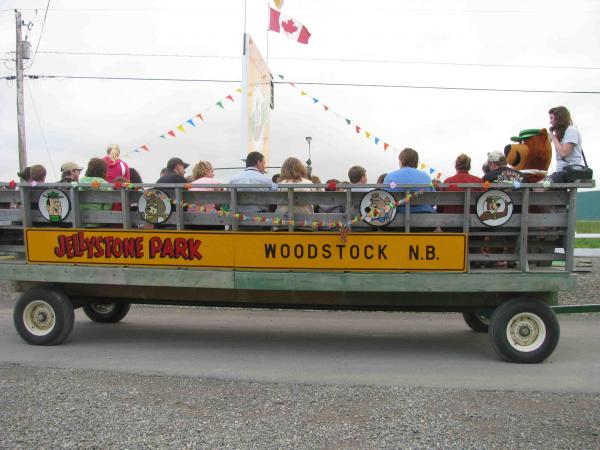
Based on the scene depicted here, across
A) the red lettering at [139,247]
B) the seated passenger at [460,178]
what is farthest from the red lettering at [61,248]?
the seated passenger at [460,178]

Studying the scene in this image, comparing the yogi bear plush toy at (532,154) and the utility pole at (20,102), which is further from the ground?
the utility pole at (20,102)

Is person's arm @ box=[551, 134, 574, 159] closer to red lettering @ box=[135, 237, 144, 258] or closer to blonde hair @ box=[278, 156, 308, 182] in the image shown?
blonde hair @ box=[278, 156, 308, 182]

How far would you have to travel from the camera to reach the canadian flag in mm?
9906

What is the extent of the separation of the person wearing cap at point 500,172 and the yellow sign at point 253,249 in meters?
0.78

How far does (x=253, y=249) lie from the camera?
216 inches

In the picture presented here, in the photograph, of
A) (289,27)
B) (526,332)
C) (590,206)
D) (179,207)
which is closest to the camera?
(526,332)

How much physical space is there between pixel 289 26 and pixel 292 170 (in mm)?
5484

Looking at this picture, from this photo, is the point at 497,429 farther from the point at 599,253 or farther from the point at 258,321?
the point at 599,253

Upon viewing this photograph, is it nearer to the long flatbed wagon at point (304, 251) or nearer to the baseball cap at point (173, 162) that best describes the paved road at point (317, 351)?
the long flatbed wagon at point (304, 251)

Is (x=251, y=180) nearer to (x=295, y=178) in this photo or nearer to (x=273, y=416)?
(x=295, y=178)

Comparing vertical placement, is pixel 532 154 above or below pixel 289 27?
below

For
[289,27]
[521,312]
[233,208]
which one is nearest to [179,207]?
[233,208]

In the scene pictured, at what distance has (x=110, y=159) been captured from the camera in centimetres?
703

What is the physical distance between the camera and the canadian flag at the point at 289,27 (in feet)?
32.5
